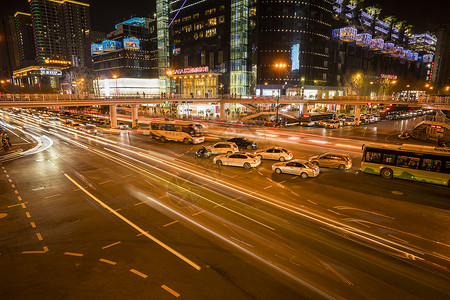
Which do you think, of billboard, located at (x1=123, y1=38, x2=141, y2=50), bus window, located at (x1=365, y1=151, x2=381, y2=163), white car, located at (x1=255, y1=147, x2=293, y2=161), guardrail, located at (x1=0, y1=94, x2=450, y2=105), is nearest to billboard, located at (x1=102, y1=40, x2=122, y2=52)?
billboard, located at (x1=123, y1=38, x2=141, y2=50)

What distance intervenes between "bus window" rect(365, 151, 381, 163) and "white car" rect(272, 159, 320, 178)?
4540mm

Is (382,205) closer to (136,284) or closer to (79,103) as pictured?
(136,284)

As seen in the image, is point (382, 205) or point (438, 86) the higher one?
point (438, 86)

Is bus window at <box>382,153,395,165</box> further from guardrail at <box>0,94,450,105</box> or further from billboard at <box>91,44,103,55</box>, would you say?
billboard at <box>91,44,103,55</box>

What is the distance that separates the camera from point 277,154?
84.3 feet

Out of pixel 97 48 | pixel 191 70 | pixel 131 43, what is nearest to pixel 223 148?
pixel 191 70

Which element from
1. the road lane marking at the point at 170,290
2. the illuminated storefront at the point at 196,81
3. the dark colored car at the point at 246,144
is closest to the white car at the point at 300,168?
the dark colored car at the point at 246,144

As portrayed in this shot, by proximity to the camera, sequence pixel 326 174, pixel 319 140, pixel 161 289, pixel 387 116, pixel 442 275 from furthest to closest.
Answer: pixel 387 116, pixel 319 140, pixel 326 174, pixel 442 275, pixel 161 289

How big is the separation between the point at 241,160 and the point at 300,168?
205 inches

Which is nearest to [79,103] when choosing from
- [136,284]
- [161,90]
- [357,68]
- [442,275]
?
[136,284]

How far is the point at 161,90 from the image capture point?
11050cm

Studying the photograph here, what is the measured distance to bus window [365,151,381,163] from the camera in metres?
21.3

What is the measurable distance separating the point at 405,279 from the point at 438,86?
14214 centimetres

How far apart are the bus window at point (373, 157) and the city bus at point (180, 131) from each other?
20.5 meters
